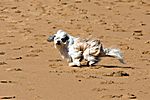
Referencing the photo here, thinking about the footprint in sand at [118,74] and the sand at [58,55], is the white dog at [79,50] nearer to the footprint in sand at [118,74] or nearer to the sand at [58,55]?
the sand at [58,55]

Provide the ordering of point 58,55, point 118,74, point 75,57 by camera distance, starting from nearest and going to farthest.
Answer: point 118,74 → point 75,57 → point 58,55

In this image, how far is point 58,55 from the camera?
11508 mm

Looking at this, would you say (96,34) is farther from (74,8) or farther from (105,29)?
(74,8)

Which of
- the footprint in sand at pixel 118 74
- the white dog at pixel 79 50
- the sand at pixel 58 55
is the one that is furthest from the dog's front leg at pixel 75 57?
the footprint in sand at pixel 118 74

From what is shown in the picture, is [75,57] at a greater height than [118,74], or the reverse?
[75,57]

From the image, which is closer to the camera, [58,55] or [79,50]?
[79,50]

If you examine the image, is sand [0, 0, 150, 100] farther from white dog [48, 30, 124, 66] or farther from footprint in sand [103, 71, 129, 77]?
white dog [48, 30, 124, 66]

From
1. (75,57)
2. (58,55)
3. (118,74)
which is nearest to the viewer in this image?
(118,74)

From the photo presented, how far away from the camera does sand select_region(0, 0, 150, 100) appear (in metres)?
8.30

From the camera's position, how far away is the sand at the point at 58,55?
8.30 meters

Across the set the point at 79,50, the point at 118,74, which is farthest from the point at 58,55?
the point at 118,74

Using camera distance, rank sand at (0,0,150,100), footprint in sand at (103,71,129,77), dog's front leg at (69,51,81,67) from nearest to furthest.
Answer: sand at (0,0,150,100), footprint in sand at (103,71,129,77), dog's front leg at (69,51,81,67)

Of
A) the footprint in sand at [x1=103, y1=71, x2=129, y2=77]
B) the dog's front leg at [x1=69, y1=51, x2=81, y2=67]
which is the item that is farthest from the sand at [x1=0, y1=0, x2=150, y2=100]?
the dog's front leg at [x1=69, y1=51, x2=81, y2=67]

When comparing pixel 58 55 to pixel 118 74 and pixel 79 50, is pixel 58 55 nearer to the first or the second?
pixel 79 50
